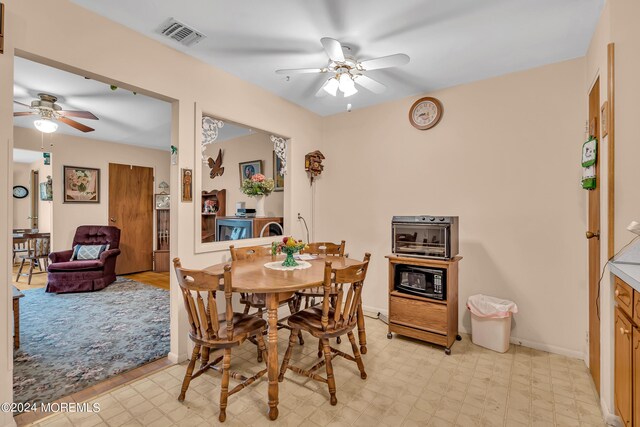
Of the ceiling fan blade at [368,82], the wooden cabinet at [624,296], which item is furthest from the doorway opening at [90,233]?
the wooden cabinet at [624,296]

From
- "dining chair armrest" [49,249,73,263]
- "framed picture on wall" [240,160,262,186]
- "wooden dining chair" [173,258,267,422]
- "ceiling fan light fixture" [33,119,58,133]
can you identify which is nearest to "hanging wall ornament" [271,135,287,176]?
"framed picture on wall" [240,160,262,186]

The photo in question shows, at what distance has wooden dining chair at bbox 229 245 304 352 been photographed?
2.55 m

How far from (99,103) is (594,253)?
5.27 meters

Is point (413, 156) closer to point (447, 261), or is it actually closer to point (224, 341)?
point (447, 261)

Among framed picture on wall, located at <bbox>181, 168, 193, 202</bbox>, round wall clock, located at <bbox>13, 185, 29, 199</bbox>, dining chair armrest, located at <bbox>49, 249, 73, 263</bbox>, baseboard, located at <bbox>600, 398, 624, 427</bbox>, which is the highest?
round wall clock, located at <bbox>13, 185, 29, 199</bbox>

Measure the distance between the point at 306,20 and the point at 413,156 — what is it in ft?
6.05

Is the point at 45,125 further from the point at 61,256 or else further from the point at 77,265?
the point at 61,256

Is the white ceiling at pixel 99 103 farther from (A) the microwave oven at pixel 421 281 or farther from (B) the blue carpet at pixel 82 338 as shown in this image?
(A) the microwave oven at pixel 421 281

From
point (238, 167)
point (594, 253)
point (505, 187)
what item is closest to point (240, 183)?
point (238, 167)

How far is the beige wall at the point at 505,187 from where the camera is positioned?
2526mm

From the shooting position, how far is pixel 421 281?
9.10ft

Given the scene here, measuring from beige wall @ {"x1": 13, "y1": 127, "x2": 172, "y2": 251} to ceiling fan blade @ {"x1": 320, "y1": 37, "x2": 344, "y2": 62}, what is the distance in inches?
212

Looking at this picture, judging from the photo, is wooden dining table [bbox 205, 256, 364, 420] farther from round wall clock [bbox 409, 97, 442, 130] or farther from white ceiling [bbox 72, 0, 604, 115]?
round wall clock [bbox 409, 97, 442, 130]

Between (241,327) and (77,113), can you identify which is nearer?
(241,327)
